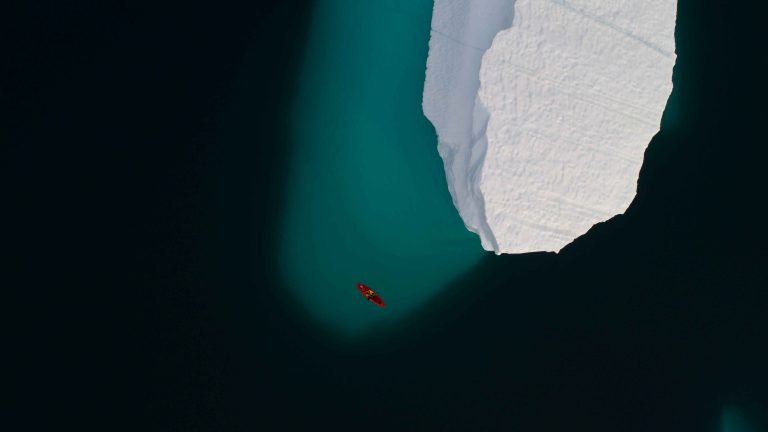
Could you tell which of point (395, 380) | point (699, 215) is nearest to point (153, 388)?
point (395, 380)

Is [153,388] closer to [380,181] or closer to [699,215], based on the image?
[380,181]

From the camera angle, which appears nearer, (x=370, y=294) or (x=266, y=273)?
(x=266, y=273)

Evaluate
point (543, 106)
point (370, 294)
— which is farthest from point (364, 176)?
point (543, 106)

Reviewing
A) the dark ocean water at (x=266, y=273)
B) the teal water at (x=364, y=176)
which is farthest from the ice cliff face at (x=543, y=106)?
the dark ocean water at (x=266, y=273)

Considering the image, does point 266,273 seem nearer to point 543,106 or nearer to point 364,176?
point 364,176

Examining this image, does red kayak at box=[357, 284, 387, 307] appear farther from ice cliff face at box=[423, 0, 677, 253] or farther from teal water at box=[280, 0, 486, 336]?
ice cliff face at box=[423, 0, 677, 253]

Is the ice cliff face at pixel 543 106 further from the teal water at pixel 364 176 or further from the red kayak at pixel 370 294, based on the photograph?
the red kayak at pixel 370 294
